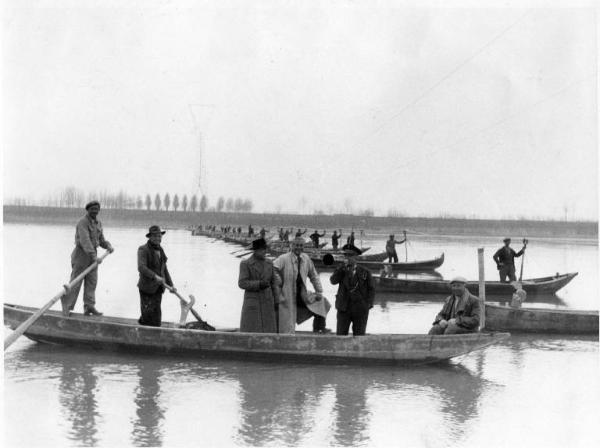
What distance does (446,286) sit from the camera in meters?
17.4

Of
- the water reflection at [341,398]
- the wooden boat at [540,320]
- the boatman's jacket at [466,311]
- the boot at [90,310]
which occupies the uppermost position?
the boatman's jacket at [466,311]

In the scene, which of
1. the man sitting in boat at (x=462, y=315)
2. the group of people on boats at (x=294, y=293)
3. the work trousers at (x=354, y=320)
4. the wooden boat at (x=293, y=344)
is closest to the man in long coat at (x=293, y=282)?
the group of people on boats at (x=294, y=293)

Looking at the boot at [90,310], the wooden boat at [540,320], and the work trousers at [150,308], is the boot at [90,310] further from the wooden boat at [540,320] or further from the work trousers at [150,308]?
the wooden boat at [540,320]

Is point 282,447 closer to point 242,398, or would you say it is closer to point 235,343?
point 242,398

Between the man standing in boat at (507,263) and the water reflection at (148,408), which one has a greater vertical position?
the man standing in boat at (507,263)

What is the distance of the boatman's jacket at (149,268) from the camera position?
865 cm

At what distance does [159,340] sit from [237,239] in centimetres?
3631

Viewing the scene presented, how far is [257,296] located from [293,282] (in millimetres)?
509

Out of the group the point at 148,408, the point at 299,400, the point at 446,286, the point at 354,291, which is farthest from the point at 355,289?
the point at 446,286

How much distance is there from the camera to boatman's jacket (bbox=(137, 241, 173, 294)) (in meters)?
8.65

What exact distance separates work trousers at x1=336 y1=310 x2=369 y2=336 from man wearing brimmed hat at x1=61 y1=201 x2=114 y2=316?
357 cm

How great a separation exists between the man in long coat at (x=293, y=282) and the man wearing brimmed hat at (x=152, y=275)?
5.20 ft

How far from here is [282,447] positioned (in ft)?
18.3

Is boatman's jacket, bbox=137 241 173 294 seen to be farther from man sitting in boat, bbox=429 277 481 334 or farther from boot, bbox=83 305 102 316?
man sitting in boat, bbox=429 277 481 334
